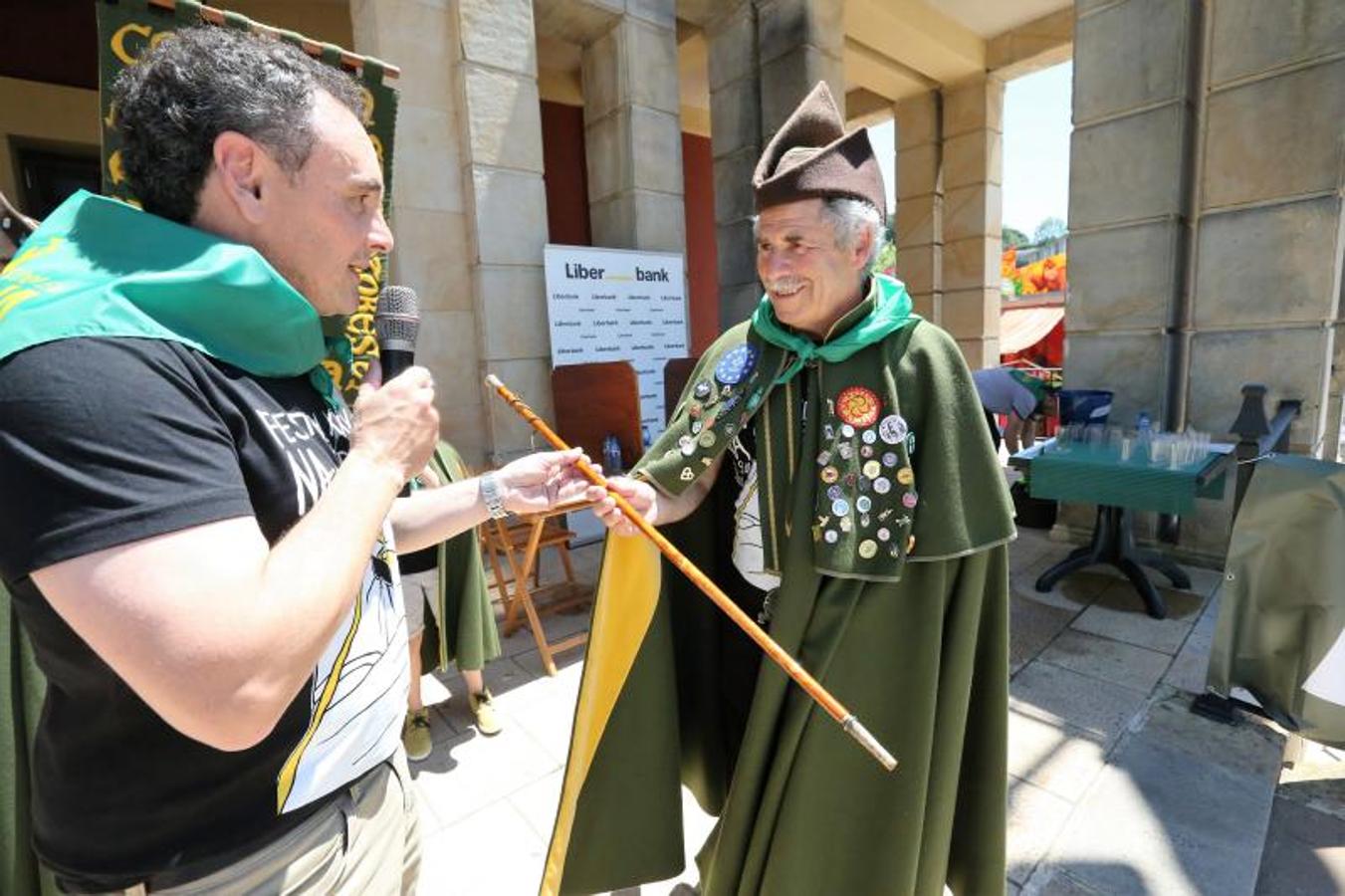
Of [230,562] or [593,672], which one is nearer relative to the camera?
[230,562]

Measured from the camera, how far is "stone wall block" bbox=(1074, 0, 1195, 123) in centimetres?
420

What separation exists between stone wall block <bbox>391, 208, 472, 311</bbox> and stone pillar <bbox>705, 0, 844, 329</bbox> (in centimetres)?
276

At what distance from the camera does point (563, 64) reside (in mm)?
7629

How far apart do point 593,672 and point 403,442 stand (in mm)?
1030

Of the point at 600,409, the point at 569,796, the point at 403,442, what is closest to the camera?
the point at 403,442

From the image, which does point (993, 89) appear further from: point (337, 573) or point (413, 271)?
point (337, 573)

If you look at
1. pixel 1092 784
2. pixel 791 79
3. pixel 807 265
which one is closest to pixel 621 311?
Answer: pixel 791 79

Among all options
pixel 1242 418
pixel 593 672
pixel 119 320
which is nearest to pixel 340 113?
pixel 119 320

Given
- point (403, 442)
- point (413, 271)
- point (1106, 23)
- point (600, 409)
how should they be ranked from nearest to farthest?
1. point (403, 442)
2. point (600, 409)
3. point (1106, 23)
4. point (413, 271)

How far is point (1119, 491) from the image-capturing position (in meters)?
3.78

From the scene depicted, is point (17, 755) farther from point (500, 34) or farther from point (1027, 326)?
point (1027, 326)

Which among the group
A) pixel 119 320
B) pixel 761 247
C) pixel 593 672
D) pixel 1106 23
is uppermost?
pixel 1106 23

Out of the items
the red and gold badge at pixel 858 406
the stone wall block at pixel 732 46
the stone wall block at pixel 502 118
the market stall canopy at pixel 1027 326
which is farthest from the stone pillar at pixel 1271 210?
the market stall canopy at pixel 1027 326

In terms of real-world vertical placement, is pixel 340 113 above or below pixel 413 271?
below
